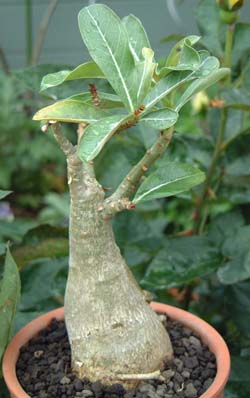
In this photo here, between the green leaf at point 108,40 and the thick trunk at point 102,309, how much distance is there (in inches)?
5.7

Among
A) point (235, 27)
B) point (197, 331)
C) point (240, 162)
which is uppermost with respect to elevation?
point (235, 27)

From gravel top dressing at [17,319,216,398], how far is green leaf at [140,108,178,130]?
352mm

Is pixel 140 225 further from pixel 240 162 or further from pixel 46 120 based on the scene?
pixel 46 120

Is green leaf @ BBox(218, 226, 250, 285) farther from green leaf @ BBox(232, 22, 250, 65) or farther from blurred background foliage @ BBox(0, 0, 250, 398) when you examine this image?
green leaf @ BBox(232, 22, 250, 65)

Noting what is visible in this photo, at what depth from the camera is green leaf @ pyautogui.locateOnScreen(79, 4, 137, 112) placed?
3.02 feet

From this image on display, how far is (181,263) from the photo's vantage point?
135 centimetres

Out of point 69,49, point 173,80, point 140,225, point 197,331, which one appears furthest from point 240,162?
point 69,49

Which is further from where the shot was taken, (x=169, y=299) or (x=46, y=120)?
(x=169, y=299)

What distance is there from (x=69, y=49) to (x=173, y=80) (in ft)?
12.0

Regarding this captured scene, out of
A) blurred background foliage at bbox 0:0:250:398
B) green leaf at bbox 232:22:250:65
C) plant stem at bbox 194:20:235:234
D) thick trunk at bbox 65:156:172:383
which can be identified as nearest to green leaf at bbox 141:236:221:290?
blurred background foliage at bbox 0:0:250:398

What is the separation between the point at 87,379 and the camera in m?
1.04

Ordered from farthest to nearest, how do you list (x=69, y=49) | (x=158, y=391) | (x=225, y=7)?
(x=69, y=49)
(x=225, y=7)
(x=158, y=391)

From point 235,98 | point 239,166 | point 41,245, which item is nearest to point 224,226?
point 239,166

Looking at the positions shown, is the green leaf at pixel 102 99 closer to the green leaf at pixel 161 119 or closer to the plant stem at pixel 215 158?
the green leaf at pixel 161 119
